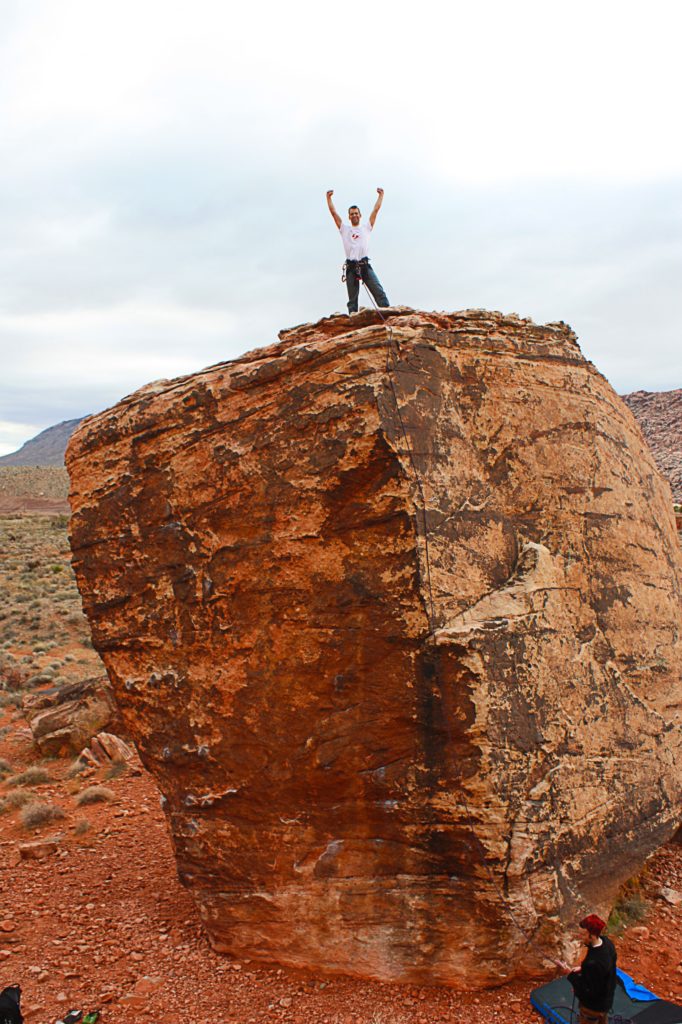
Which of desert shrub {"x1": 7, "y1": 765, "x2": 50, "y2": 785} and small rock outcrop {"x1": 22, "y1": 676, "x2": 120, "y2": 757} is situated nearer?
desert shrub {"x1": 7, "y1": 765, "x2": 50, "y2": 785}

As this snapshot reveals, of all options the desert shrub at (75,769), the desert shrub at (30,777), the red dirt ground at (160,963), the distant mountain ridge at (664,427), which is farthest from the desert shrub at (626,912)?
the distant mountain ridge at (664,427)

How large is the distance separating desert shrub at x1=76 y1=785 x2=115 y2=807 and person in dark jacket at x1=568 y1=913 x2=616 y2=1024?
7.31 meters

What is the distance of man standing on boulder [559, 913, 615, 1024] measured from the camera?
4562mm

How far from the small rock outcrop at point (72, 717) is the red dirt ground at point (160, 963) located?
3.59m

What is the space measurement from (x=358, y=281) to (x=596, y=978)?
639 cm

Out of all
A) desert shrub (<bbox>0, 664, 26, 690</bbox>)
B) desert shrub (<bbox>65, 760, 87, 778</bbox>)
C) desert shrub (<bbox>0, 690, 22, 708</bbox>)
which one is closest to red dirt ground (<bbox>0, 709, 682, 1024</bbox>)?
desert shrub (<bbox>65, 760, 87, 778</bbox>)

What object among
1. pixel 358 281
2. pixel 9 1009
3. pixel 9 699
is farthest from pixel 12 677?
pixel 358 281

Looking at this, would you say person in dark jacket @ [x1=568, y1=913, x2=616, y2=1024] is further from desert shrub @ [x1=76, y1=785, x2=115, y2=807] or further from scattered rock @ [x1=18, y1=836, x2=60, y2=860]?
Answer: desert shrub @ [x1=76, y1=785, x2=115, y2=807]

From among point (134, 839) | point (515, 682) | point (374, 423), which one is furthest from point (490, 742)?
point (134, 839)

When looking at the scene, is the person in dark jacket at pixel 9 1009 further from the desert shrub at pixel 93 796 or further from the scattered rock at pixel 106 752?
the scattered rock at pixel 106 752

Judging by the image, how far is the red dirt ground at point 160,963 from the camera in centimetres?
544

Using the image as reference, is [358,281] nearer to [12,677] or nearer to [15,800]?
[15,800]

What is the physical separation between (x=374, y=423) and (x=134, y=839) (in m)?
6.39

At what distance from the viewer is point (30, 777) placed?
36.3ft
